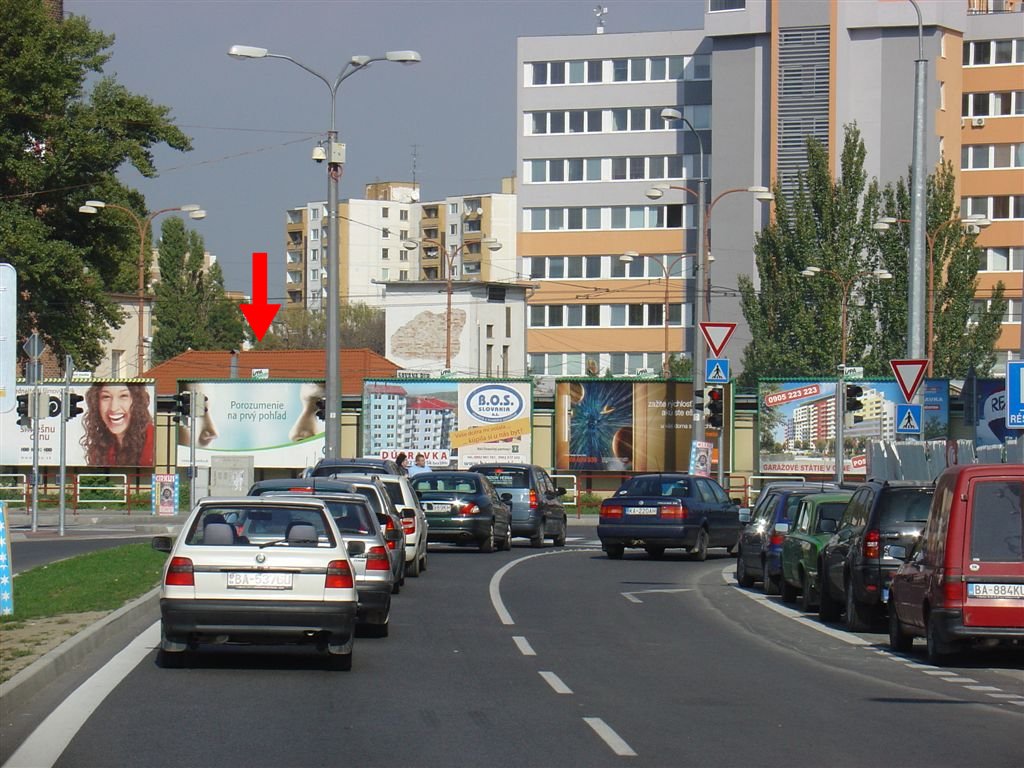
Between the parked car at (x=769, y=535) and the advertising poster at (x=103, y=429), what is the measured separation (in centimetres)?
3141

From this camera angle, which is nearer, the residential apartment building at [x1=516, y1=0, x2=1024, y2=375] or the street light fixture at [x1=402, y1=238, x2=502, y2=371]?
the street light fixture at [x1=402, y1=238, x2=502, y2=371]

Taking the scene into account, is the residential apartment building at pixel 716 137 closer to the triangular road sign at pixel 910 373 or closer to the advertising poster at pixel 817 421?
the advertising poster at pixel 817 421

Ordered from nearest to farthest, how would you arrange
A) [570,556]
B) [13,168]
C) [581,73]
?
[570,556] → [13,168] → [581,73]

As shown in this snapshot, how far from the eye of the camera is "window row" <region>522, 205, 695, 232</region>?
9581cm

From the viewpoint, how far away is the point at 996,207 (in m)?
91.4

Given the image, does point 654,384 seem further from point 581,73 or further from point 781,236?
point 581,73

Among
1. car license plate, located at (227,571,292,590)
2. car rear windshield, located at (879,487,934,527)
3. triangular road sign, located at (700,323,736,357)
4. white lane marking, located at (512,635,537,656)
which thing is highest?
triangular road sign, located at (700,323,736,357)

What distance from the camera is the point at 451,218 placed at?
166625 mm

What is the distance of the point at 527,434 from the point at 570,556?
2108 centimetres

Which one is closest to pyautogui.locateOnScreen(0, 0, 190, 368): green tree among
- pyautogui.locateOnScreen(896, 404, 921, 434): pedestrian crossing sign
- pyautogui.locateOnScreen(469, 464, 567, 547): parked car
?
pyautogui.locateOnScreen(469, 464, 567, 547): parked car

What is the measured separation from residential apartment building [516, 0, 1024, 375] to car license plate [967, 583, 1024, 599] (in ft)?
215

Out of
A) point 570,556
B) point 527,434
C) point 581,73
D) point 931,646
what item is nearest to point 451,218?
point 581,73

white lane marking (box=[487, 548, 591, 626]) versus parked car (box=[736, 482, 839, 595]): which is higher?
parked car (box=[736, 482, 839, 595])

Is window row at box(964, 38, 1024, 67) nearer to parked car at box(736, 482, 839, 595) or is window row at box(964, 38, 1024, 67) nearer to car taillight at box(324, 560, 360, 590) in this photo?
parked car at box(736, 482, 839, 595)
